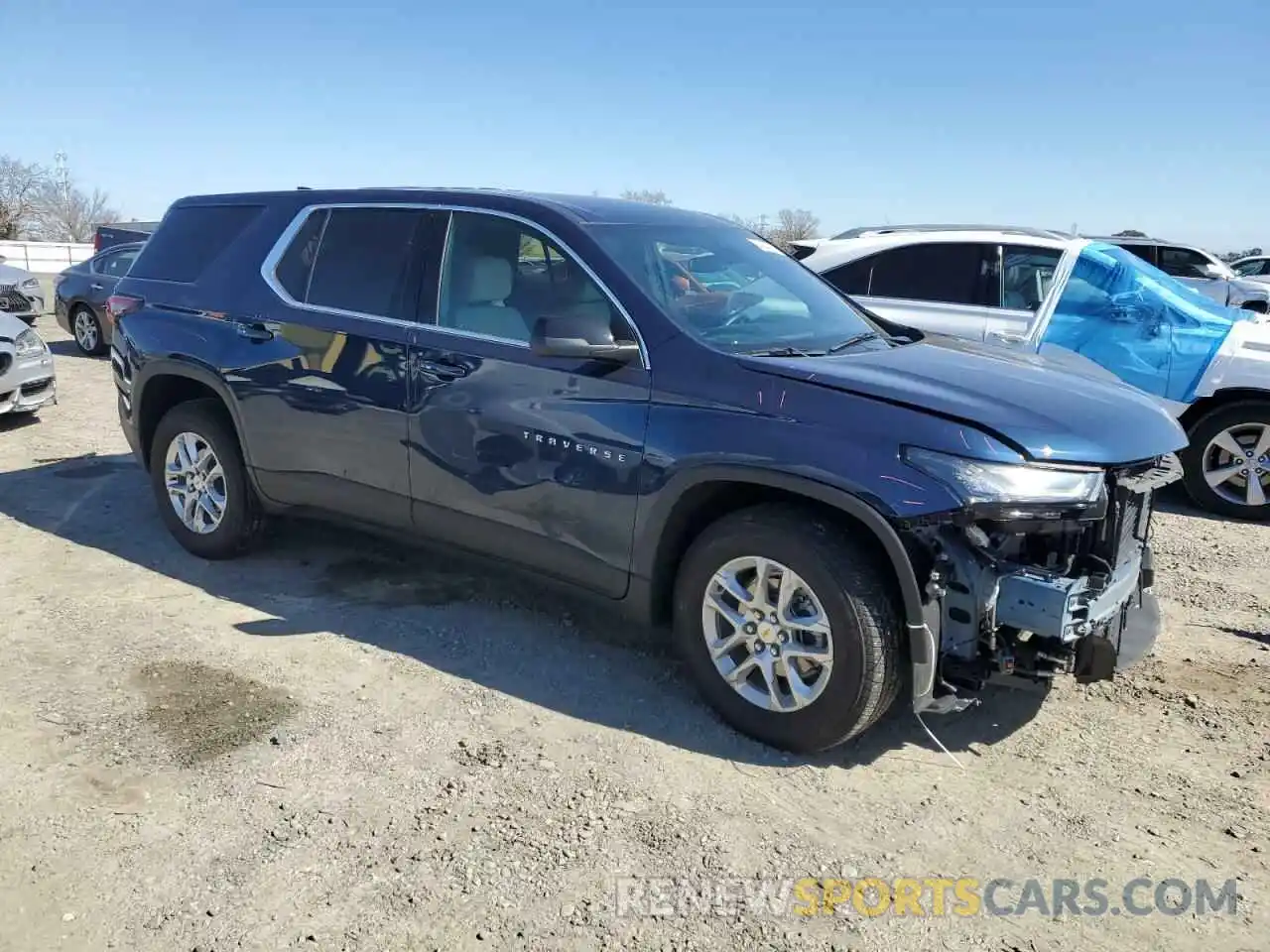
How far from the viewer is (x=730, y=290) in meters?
4.12

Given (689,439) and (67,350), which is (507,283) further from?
(67,350)

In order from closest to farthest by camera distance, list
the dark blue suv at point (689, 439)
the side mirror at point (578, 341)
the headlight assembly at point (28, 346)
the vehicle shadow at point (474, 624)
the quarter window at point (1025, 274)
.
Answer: the dark blue suv at point (689, 439) < the side mirror at point (578, 341) < the vehicle shadow at point (474, 624) < the quarter window at point (1025, 274) < the headlight assembly at point (28, 346)

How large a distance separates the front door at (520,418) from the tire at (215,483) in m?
1.30

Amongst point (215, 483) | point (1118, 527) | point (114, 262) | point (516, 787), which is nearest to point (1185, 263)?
point (1118, 527)

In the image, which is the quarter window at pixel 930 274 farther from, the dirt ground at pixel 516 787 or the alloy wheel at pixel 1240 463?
the dirt ground at pixel 516 787

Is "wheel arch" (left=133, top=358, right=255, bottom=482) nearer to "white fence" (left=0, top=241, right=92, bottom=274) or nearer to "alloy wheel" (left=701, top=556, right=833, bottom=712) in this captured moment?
"alloy wheel" (left=701, top=556, right=833, bottom=712)

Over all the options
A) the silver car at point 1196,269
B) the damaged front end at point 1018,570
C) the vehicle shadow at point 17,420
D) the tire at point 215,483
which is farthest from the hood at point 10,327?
the silver car at point 1196,269

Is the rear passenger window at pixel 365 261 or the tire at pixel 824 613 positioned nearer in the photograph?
the tire at pixel 824 613

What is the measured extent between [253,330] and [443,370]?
1.32m

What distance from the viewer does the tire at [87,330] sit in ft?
43.1

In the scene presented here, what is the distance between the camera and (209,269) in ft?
17.2

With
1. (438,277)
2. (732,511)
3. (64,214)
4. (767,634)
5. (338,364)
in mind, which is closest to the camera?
(767,634)

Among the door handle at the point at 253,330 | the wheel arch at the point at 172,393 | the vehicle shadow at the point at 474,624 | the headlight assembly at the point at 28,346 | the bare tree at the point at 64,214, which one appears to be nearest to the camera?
the vehicle shadow at the point at 474,624

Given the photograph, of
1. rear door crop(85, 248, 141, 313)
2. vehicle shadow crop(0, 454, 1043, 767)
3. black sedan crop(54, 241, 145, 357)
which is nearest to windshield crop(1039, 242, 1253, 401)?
vehicle shadow crop(0, 454, 1043, 767)
